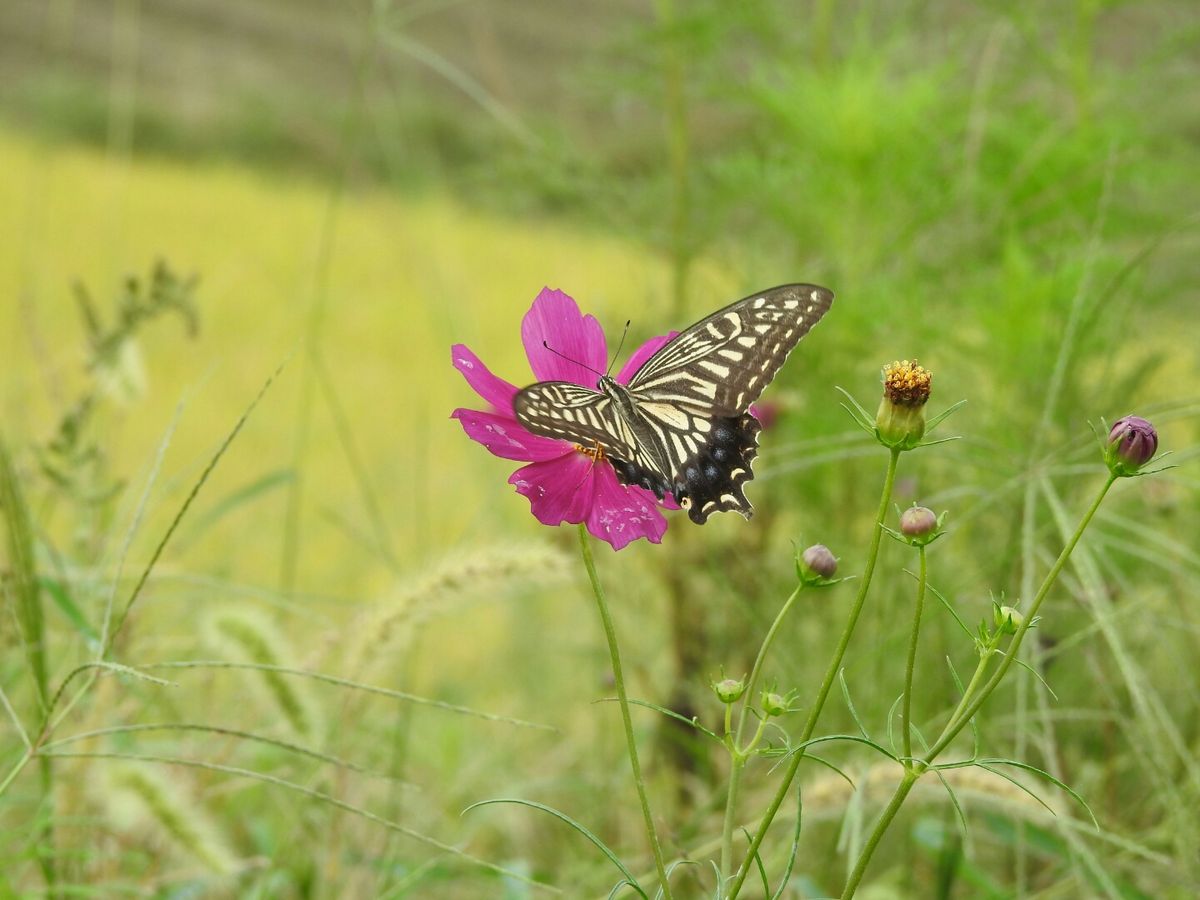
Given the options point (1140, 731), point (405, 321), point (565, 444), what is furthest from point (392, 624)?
point (405, 321)

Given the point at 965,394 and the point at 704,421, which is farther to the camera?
the point at 965,394

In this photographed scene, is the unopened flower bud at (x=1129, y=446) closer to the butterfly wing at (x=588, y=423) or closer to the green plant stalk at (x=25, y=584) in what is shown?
the butterfly wing at (x=588, y=423)

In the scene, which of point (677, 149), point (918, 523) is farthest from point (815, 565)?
point (677, 149)

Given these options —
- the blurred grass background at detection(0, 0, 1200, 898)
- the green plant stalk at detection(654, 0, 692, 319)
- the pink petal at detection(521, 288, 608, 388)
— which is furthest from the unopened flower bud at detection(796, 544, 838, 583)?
the green plant stalk at detection(654, 0, 692, 319)

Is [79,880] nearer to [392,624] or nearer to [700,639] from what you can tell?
[392,624]

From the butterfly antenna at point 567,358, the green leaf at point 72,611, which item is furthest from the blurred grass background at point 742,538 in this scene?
the butterfly antenna at point 567,358

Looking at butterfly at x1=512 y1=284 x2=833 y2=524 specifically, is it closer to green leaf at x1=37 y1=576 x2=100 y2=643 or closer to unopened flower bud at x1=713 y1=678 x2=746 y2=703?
unopened flower bud at x1=713 y1=678 x2=746 y2=703
